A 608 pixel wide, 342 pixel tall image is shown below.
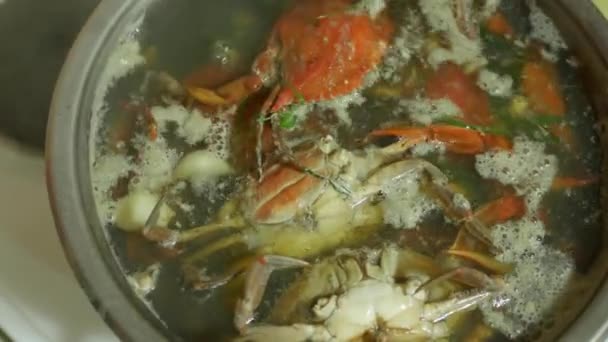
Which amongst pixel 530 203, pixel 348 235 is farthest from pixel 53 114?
pixel 530 203

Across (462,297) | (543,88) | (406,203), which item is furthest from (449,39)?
(462,297)

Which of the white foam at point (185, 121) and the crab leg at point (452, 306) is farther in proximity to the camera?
the white foam at point (185, 121)

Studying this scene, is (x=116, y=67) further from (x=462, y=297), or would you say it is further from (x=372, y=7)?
(x=462, y=297)

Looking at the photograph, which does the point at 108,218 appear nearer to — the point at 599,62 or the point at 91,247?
the point at 91,247

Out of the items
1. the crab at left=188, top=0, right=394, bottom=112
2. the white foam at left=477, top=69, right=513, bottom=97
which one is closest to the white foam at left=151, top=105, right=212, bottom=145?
the crab at left=188, top=0, right=394, bottom=112

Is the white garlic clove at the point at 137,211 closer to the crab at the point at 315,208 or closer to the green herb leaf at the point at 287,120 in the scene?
the crab at the point at 315,208

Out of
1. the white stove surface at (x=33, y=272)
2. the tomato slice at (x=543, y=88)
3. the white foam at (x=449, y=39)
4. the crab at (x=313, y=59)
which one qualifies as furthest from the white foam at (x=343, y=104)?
the white stove surface at (x=33, y=272)
